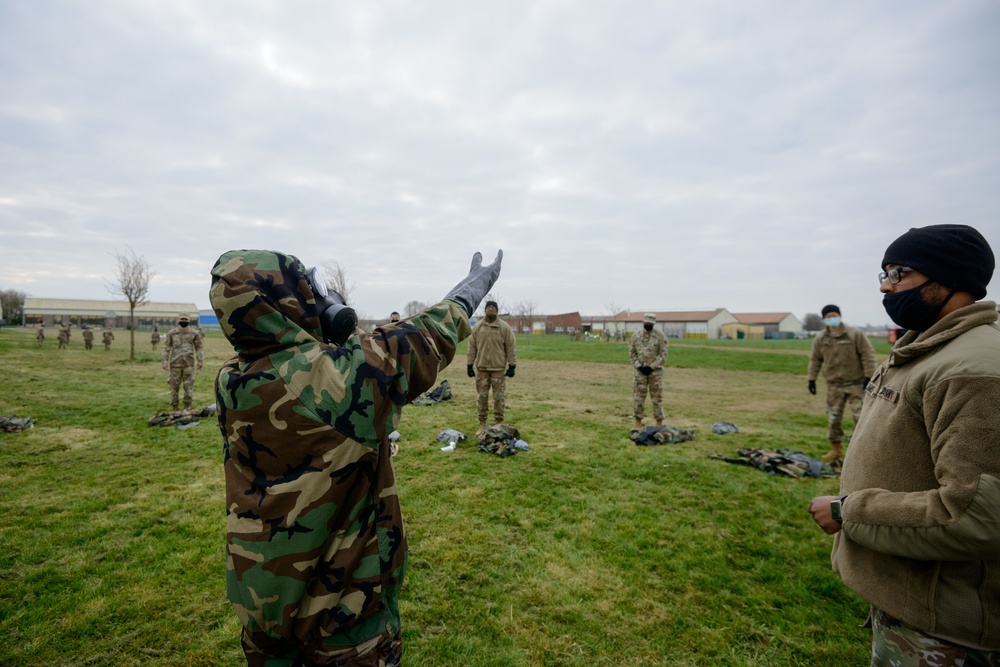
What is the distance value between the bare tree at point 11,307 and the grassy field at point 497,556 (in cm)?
8508

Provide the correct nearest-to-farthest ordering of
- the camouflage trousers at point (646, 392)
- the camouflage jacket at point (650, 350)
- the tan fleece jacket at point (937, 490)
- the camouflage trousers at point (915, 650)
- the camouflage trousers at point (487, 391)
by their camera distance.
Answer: the tan fleece jacket at point (937, 490) < the camouflage trousers at point (915, 650) < the camouflage trousers at point (487, 391) < the camouflage trousers at point (646, 392) < the camouflage jacket at point (650, 350)

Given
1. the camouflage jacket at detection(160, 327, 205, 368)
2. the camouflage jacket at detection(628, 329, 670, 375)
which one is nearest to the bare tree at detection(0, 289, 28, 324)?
the camouflage jacket at detection(160, 327, 205, 368)

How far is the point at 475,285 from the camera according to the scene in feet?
6.64

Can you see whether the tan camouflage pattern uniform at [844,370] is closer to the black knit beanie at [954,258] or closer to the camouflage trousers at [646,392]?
the camouflage trousers at [646,392]

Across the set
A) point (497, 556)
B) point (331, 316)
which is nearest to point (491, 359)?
point (497, 556)

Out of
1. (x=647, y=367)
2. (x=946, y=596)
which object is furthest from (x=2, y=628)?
(x=647, y=367)

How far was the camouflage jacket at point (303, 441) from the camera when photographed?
1516 mm

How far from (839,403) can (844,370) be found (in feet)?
1.91

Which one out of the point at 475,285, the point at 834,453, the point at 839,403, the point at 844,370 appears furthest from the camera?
the point at 839,403

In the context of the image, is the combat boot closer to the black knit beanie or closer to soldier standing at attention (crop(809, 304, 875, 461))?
soldier standing at attention (crop(809, 304, 875, 461))

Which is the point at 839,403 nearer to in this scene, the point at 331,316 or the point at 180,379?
the point at 331,316

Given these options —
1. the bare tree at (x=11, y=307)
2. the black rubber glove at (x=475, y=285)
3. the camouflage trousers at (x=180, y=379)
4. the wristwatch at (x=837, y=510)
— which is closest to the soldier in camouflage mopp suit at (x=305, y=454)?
the black rubber glove at (x=475, y=285)

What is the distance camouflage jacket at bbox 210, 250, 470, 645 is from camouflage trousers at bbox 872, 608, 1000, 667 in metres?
2.00

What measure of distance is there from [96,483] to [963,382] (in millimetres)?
8572
